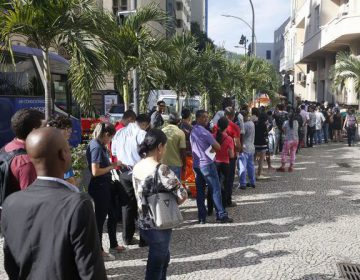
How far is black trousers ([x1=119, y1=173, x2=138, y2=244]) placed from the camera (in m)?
5.44

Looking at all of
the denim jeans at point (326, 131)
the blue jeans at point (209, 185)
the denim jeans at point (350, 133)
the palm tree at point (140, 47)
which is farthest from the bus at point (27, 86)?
the denim jeans at point (326, 131)

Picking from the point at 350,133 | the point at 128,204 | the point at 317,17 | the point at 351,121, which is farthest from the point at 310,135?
the point at 317,17

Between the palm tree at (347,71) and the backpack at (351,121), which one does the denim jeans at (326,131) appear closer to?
the backpack at (351,121)

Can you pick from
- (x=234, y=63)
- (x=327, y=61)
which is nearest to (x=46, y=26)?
(x=234, y=63)

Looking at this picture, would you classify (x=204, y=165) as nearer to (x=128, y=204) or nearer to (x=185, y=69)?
(x=128, y=204)

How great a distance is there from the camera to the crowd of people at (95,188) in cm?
182

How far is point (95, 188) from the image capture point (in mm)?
4863

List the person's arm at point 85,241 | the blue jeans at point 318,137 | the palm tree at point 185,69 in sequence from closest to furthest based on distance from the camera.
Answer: the person's arm at point 85,241
the palm tree at point 185,69
the blue jeans at point 318,137

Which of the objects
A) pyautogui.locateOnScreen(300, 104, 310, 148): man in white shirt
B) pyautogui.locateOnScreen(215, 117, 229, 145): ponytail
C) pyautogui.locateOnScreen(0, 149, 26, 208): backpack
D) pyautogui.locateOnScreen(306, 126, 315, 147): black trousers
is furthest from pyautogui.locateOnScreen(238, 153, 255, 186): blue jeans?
pyautogui.locateOnScreen(306, 126, 315, 147): black trousers

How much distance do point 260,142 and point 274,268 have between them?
17.7ft

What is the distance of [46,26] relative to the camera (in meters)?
6.79

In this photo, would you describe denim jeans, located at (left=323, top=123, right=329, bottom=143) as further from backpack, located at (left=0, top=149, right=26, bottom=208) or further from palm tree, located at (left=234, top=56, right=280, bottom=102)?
backpack, located at (left=0, top=149, right=26, bottom=208)

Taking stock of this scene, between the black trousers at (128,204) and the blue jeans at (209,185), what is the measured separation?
1.30 meters

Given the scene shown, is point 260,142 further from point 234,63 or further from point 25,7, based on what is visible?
point 234,63
